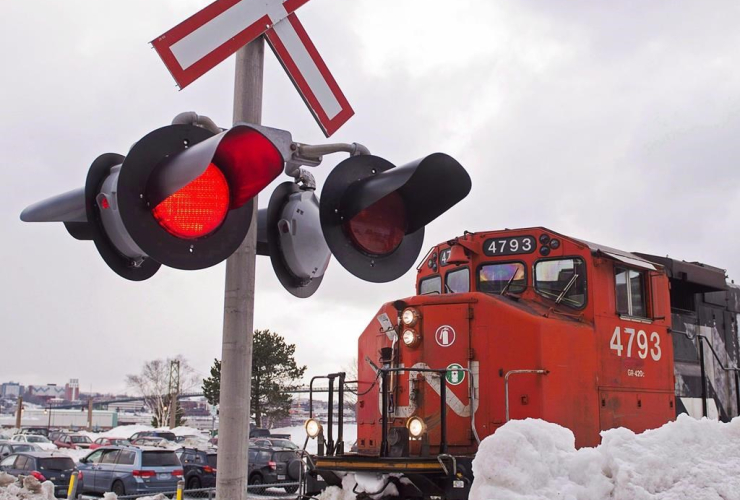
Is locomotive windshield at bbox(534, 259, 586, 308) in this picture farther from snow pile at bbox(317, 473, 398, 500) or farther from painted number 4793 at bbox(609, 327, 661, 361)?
snow pile at bbox(317, 473, 398, 500)

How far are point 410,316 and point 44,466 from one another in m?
17.4

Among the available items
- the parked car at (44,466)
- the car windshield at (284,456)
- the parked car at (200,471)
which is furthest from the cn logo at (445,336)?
the car windshield at (284,456)

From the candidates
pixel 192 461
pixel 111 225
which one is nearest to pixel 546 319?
pixel 111 225

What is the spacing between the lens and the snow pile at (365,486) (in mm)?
7781

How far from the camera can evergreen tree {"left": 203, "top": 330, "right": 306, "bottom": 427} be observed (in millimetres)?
50338

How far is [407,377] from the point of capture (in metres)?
8.89

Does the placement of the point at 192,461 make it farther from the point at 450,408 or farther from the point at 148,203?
the point at 148,203

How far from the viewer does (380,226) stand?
287 cm

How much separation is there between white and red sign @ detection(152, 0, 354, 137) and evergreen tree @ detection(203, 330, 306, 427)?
156 feet

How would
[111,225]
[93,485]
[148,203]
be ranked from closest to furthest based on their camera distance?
[148,203], [111,225], [93,485]

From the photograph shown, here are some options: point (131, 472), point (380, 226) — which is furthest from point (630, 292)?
point (131, 472)

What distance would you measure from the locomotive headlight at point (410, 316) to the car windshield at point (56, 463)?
17217 mm

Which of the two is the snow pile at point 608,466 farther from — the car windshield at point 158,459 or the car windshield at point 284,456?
the car windshield at point 284,456

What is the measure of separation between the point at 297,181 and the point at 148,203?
3.36ft
